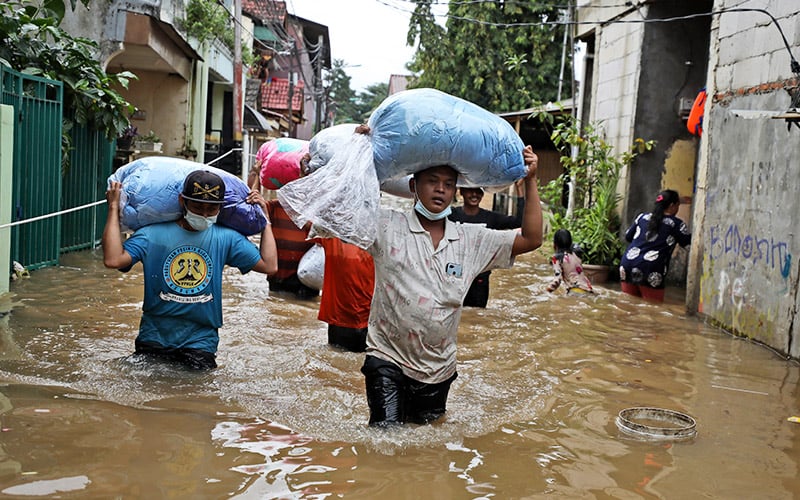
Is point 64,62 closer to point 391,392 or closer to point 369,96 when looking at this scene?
point 391,392


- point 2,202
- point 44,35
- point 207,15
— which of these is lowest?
point 2,202

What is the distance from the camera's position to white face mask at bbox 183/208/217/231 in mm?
4539

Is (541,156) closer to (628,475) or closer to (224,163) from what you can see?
(224,163)

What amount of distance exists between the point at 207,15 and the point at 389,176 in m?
13.5

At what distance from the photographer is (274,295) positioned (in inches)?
330

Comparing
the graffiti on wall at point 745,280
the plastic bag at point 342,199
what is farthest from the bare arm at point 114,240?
the graffiti on wall at point 745,280

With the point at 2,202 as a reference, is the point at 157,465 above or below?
below

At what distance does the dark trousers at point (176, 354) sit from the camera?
15.3 feet

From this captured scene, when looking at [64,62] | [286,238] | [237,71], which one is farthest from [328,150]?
[237,71]

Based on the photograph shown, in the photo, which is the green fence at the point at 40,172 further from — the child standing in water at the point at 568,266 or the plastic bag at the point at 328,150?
the child standing in water at the point at 568,266

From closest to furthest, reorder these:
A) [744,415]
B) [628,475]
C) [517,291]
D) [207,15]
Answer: [628,475] < [744,415] < [517,291] < [207,15]

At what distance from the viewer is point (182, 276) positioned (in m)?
4.58

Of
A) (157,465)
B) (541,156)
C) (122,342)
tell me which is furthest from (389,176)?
(541,156)

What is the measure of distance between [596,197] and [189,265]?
820 cm
